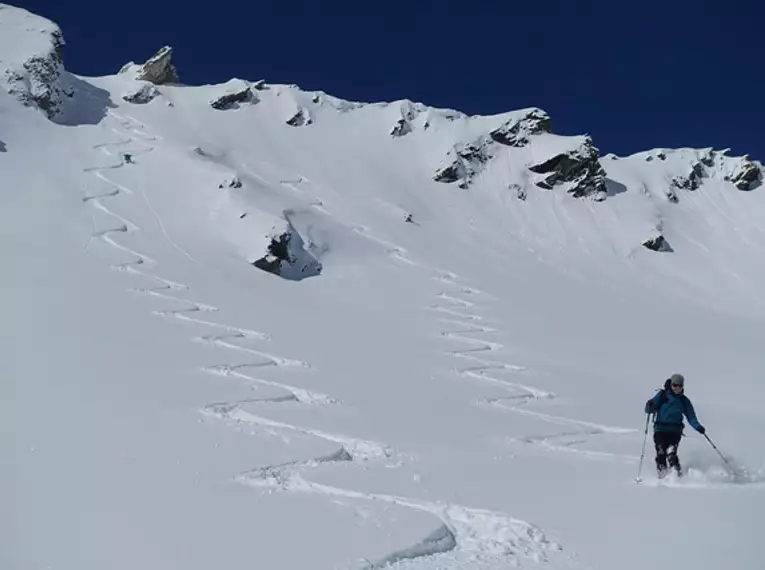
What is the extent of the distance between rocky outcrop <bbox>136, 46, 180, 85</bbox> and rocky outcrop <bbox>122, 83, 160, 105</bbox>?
5865mm

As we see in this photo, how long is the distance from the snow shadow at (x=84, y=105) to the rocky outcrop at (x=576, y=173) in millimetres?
32227

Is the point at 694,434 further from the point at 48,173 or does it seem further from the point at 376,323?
the point at 48,173

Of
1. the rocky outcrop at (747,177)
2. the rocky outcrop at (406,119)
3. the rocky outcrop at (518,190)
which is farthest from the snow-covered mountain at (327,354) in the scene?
the rocky outcrop at (747,177)

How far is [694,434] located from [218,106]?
46308 mm

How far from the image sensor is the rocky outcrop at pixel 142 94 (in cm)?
4691

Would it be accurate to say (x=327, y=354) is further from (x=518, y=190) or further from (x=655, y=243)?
(x=518, y=190)

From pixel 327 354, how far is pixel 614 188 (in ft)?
148

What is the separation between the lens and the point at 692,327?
26859 millimetres

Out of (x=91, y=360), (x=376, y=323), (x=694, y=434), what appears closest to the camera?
(x=694, y=434)

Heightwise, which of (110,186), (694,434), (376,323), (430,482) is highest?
(110,186)

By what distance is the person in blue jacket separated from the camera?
8414 mm

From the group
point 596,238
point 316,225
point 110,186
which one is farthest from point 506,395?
point 596,238

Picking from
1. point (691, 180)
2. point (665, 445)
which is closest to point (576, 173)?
point (691, 180)

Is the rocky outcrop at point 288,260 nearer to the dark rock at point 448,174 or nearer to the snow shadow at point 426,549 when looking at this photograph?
the snow shadow at point 426,549
